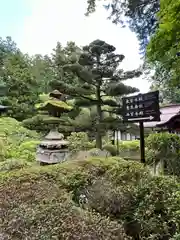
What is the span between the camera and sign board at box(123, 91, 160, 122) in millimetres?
6176

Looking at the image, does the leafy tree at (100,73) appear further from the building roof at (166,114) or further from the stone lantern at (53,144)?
the building roof at (166,114)

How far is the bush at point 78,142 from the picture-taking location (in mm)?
10120

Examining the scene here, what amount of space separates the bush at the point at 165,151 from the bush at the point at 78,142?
10.6 feet

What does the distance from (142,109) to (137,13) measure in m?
4.66

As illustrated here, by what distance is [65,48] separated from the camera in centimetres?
2061

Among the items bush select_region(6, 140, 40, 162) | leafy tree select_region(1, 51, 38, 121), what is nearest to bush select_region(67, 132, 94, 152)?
bush select_region(6, 140, 40, 162)

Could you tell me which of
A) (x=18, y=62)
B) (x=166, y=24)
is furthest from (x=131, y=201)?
(x=18, y=62)

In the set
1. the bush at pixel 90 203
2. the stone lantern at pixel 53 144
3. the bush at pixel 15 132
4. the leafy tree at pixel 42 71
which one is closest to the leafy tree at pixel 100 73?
the stone lantern at pixel 53 144

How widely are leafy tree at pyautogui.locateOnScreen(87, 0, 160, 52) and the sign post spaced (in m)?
3.56

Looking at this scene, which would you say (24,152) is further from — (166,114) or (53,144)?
(166,114)

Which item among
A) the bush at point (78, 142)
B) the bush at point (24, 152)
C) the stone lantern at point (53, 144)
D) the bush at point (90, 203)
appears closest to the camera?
the bush at point (90, 203)

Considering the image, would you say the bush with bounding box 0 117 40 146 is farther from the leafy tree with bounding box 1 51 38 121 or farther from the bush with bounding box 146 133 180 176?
the bush with bounding box 146 133 180 176

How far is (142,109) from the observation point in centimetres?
652

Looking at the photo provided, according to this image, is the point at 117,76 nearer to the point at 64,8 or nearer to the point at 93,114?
the point at 93,114
